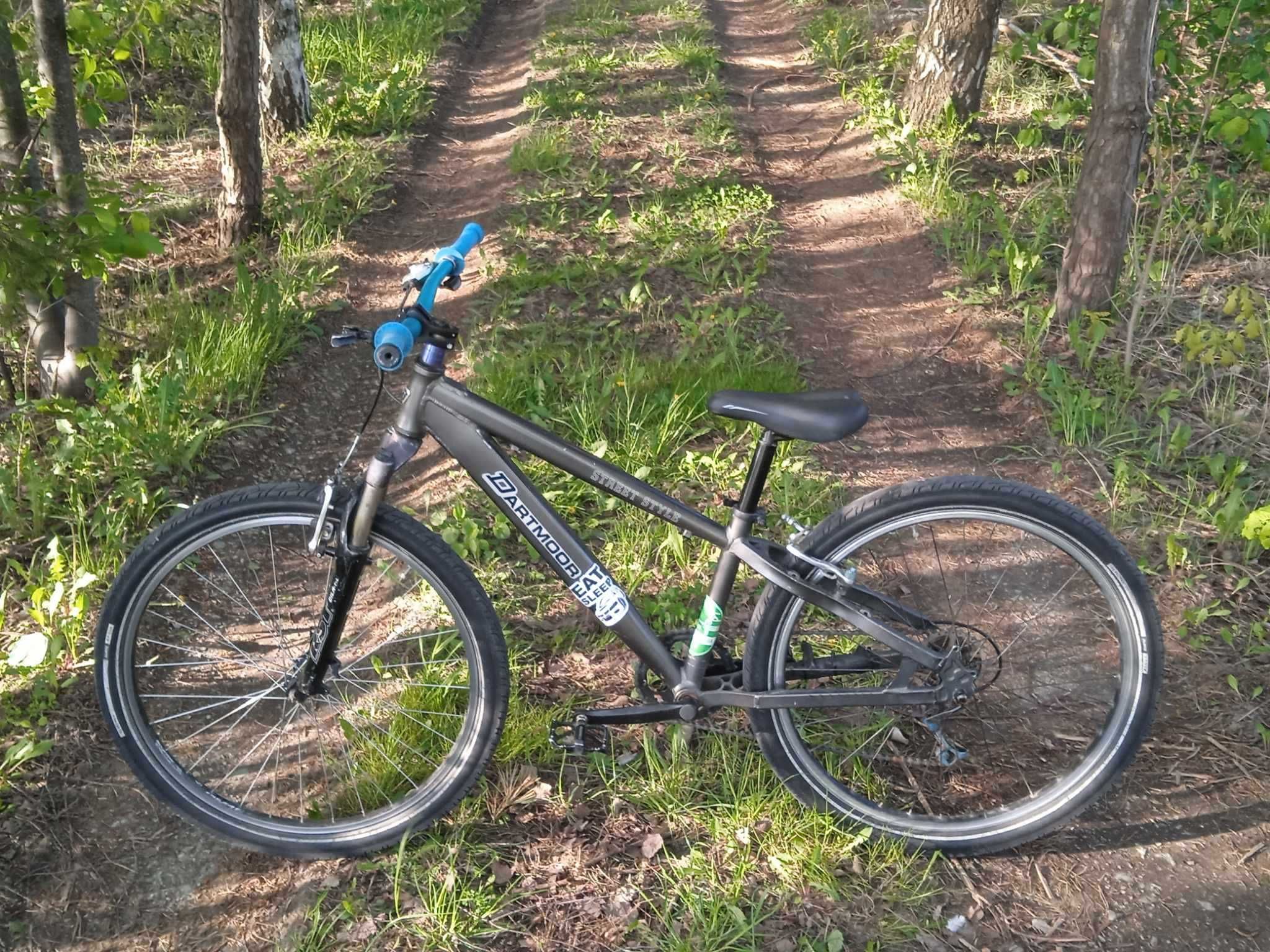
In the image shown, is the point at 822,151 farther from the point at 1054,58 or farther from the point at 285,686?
the point at 285,686

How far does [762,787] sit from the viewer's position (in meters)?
2.73

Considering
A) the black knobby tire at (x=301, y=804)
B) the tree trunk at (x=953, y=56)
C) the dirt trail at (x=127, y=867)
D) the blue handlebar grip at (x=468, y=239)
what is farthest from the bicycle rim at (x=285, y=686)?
the tree trunk at (x=953, y=56)

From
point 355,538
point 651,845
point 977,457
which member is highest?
point 355,538

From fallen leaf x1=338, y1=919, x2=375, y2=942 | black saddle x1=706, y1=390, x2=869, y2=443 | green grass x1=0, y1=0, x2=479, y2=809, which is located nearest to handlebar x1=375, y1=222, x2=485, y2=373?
black saddle x1=706, y1=390, x2=869, y2=443

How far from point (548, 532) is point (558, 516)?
2.0 inches

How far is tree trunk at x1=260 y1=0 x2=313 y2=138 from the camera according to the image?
6.41m

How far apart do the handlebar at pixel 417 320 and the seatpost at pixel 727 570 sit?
84cm

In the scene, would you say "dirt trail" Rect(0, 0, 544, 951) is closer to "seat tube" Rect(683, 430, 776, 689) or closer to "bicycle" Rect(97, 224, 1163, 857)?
"bicycle" Rect(97, 224, 1163, 857)

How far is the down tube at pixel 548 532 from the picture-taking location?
235cm

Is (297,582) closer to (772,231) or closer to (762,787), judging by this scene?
(762,787)

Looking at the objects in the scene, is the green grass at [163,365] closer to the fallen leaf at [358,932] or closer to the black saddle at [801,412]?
the fallen leaf at [358,932]

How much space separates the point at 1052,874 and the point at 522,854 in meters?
1.44

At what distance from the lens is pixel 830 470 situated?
3.99m

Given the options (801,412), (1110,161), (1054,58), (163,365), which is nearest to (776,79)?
(1054,58)
